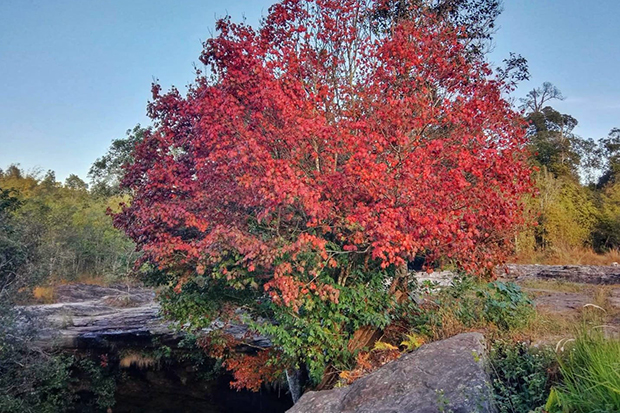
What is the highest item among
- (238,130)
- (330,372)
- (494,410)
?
(238,130)

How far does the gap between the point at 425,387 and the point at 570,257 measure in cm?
2106

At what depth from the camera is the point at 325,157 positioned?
661 centimetres

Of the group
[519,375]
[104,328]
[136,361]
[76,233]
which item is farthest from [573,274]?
[76,233]

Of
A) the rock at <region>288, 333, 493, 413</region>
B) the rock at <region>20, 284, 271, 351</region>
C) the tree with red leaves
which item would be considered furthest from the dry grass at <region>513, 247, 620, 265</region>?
the rock at <region>288, 333, 493, 413</region>

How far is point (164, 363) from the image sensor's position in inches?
591

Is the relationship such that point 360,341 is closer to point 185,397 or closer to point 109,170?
point 185,397

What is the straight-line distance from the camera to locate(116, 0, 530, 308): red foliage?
5926 millimetres

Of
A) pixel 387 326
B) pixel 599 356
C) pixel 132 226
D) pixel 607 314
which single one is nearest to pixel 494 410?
pixel 599 356

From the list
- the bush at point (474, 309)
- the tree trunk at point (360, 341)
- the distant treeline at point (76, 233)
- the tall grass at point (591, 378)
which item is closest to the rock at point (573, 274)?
the bush at point (474, 309)

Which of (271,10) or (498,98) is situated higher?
(271,10)

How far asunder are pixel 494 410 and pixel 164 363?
43.0 feet

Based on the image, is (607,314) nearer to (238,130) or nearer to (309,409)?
(309,409)

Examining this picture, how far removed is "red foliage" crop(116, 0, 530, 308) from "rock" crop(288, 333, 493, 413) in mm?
1303

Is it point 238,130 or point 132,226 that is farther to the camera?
point 132,226
